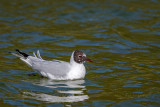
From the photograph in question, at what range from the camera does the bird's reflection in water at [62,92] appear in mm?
7629

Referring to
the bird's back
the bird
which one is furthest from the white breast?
the bird's back

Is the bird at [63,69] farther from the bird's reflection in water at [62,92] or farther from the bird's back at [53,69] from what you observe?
the bird's reflection in water at [62,92]

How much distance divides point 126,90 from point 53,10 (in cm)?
985

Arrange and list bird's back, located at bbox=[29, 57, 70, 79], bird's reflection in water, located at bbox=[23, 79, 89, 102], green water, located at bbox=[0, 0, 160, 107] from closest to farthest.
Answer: bird's reflection in water, located at bbox=[23, 79, 89, 102] < green water, located at bbox=[0, 0, 160, 107] < bird's back, located at bbox=[29, 57, 70, 79]

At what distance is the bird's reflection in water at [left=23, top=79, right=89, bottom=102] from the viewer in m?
7.63

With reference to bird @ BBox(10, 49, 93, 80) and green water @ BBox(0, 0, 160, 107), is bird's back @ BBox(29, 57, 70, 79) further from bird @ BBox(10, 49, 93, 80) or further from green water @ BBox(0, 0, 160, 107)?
green water @ BBox(0, 0, 160, 107)

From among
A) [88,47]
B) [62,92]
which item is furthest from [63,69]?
[88,47]

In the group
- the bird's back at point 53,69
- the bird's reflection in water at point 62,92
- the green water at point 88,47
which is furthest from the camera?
the bird's back at point 53,69

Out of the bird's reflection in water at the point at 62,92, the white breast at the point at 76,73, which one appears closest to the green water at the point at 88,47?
the bird's reflection in water at the point at 62,92

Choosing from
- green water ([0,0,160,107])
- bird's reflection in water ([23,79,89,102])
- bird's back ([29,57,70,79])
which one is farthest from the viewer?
bird's back ([29,57,70,79])

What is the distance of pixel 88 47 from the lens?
1244cm

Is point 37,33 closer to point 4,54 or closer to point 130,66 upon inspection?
point 4,54

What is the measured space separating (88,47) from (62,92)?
15.0 feet

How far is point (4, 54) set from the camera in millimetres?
11516
